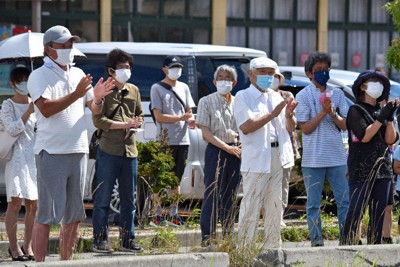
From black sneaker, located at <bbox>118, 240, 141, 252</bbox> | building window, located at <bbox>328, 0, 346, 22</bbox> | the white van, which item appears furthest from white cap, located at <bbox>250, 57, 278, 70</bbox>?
building window, located at <bbox>328, 0, 346, 22</bbox>

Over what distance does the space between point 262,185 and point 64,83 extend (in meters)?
2.34

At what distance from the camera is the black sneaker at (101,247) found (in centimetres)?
1108

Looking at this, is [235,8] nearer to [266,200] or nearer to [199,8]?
[199,8]

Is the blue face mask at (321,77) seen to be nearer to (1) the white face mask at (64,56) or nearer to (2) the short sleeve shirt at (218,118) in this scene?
(2) the short sleeve shirt at (218,118)

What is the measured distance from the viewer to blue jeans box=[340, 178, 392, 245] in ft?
34.3

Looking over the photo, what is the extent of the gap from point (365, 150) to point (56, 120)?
9.75ft

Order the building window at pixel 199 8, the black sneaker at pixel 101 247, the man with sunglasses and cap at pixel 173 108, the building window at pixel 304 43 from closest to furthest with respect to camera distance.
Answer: the black sneaker at pixel 101 247, the man with sunglasses and cap at pixel 173 108, the building window at pixel 199 8, the building window at pixel 304 43

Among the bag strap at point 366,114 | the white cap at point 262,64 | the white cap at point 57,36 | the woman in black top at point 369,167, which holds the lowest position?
the woman in black top at point 369,167

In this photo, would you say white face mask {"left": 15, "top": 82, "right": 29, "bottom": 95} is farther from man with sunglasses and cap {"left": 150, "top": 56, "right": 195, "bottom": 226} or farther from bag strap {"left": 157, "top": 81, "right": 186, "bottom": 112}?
bag strap {"left": 157, "top": 81, "right": 186, "bottom": 112}

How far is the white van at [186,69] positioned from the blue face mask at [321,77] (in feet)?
11.4

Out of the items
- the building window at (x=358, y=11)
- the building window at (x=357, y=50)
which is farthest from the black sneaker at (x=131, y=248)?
the building window at (x=358, y=11)

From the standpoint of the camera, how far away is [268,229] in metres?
10.5

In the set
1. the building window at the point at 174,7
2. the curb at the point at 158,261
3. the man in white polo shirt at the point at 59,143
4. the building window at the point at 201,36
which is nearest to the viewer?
the curb at the point at 158,261

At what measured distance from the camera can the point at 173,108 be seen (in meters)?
13.7
